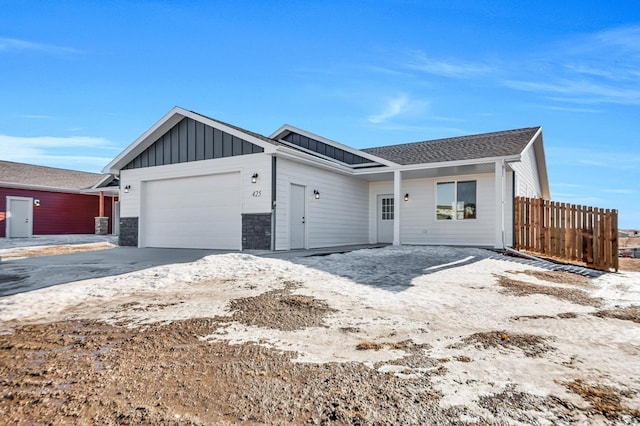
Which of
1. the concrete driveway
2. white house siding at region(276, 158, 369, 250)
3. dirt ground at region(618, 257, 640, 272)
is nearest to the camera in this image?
the concrete driveway

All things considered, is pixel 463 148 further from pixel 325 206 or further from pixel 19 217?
pixel 19 217

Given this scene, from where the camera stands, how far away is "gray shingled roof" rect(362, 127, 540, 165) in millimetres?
11930

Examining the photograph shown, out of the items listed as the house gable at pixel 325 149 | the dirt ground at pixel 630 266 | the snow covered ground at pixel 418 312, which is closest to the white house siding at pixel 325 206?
the house gable at pixel 325 149

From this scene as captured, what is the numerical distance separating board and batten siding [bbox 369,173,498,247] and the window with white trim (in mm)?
148

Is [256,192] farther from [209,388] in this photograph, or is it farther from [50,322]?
[209,388]

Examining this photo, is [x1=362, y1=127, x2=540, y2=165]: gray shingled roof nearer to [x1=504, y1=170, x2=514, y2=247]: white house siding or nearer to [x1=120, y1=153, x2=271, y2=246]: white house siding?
[x1=504, y1=170, x2=514, y2=247]: white house siding

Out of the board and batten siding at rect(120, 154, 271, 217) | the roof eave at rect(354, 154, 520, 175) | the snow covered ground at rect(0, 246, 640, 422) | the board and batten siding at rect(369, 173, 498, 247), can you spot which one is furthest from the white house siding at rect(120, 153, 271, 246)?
the board and batten siding at rect(369, 173, 498, 247)

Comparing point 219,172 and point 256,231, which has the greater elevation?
point 219,172

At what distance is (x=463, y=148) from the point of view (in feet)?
44.0

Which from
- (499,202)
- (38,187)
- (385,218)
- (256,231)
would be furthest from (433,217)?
(38,187)

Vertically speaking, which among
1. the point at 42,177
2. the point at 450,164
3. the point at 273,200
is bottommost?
the point at 273,200

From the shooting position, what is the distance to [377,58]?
1183cm

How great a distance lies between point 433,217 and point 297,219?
559 cm

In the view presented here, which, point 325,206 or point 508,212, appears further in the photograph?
point 325,206
